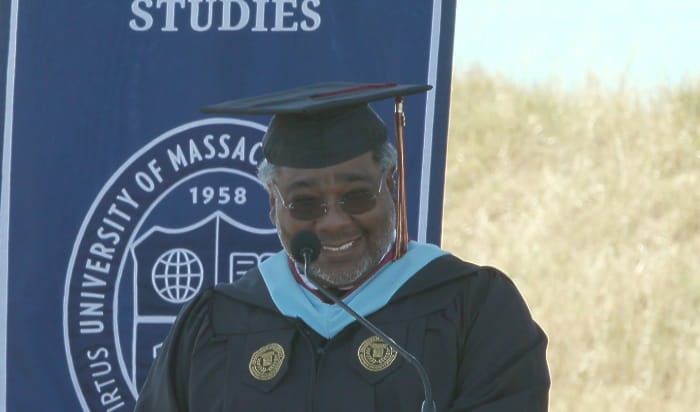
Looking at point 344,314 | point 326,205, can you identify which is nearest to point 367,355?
point 344,314

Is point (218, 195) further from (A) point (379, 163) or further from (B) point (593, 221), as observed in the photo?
(B) point (593, 221)

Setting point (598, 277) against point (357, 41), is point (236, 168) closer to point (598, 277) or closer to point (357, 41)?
point (357, 41)

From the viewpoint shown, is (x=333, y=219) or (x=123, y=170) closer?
(x=333, y=219)

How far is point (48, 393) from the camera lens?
5316mm

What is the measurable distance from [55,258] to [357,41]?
1163 mm

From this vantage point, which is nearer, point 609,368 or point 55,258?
point 55,258

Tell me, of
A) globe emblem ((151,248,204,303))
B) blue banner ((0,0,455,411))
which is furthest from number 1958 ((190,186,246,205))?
globe emblem ((151,248,204,303))

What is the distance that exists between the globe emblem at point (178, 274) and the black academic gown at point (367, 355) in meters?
0.82

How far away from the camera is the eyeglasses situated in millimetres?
4180

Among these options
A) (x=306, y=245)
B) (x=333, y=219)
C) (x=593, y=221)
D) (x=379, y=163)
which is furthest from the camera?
(x=593, y=221)

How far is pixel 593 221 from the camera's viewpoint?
10117 millimetres

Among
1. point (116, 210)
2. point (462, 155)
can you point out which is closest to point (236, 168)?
point (116, 210)

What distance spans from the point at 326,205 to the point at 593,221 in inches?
241

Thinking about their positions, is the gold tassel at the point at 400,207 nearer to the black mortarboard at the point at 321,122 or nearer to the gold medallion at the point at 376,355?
the black mortarboard at the point at 321,122
